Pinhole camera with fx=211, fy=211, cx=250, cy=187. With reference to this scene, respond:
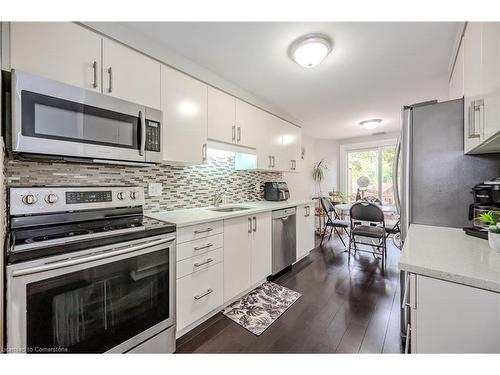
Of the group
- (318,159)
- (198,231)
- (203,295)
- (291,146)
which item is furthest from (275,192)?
(318,159)

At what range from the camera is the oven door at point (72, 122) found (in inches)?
39.2

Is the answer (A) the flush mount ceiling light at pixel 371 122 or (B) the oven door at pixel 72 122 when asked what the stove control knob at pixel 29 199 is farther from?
(A) the flush mount ceiling light at pixel 371 122

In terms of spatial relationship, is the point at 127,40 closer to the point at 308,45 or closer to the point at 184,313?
the point at 308,45

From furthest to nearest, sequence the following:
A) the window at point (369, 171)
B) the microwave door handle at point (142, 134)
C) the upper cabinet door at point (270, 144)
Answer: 1. the window at point (369, 171)
2. the upper cabinet door at point (270, 144)
3. the microwave door handle at point (142, 134)

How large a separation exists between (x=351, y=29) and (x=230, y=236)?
1.78 meters

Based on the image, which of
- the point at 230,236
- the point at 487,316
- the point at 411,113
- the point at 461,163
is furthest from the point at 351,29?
the point at 230,236

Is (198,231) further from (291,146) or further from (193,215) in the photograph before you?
(291,146)

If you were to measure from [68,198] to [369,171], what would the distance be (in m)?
5.33

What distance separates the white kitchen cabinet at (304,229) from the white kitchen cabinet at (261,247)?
Result: 26.3 inches

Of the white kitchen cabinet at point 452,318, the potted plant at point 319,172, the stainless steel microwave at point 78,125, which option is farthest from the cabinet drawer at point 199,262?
the potted plant at point 319,172

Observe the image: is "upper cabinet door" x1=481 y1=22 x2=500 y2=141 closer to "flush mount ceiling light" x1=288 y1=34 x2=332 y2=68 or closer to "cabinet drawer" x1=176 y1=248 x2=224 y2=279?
"flush mount ceiling light" x1=288 y1=34 x2=332 y2=68

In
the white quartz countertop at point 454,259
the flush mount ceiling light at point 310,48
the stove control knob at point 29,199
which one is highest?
the flush mount ceiling light at point 310,48

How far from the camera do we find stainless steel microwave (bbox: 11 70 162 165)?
100cm

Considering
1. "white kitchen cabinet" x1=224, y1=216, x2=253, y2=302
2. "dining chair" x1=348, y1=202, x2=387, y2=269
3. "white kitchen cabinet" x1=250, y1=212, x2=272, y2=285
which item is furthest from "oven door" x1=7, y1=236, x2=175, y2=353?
"dining chair" x1=348, y1=202, x2=387, y2=269
